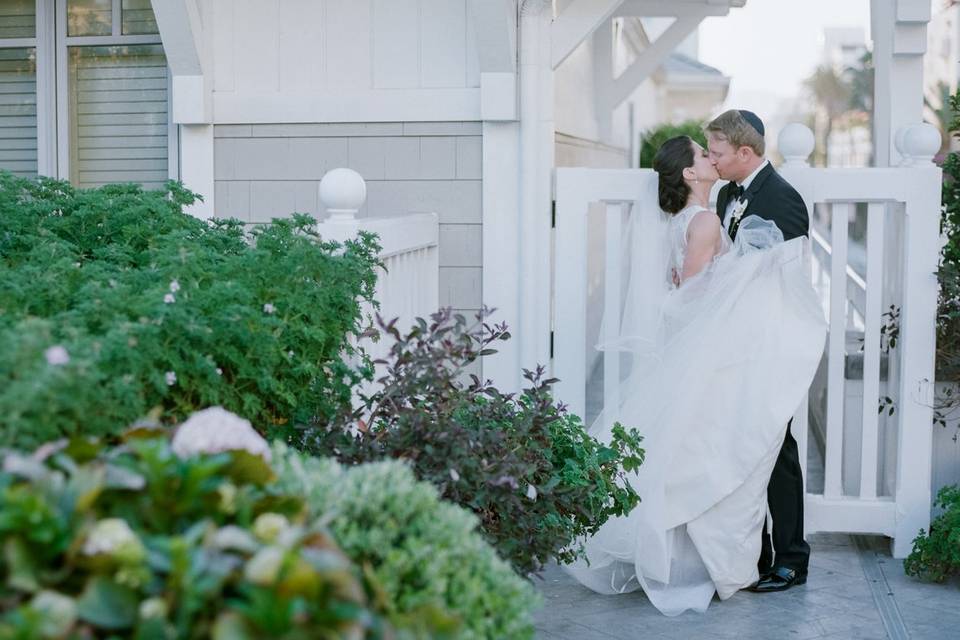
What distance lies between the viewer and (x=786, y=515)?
4.47 meters

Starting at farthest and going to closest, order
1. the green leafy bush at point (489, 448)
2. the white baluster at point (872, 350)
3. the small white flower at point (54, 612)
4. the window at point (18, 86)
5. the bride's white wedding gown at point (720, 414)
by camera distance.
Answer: the window at point (18, 86) < the white baluster at point (872, 350) < the bride's white wedding gown at point (720, 414) < the green leafy bush at point (489, 448) < the small white flower at point (54, 612)

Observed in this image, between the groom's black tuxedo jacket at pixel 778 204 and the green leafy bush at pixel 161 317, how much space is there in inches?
59.5

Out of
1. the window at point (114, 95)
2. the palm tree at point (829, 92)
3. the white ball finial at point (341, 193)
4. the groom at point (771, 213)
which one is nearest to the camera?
the white ball finial at point (341, 193)

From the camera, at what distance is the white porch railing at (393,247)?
3.77 metres

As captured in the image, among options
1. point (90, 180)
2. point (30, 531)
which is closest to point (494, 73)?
point (90, 180)

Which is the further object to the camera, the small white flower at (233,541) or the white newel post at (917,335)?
the white newel post at (917,335)

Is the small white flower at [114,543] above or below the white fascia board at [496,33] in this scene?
below

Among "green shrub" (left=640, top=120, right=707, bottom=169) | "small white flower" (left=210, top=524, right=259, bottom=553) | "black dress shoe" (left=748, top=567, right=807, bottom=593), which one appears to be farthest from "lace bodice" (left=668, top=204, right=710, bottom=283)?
"green shrub" (left=640, top=120, right=707, bottom=169)

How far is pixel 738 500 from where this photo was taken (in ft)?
13.9

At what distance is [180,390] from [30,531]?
999mm

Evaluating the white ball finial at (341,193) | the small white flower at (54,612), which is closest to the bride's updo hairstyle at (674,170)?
the white ball finial at (341,193)

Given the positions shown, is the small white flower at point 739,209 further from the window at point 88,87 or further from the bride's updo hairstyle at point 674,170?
the window at point 88,87

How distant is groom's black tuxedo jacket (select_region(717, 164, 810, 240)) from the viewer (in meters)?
4.37

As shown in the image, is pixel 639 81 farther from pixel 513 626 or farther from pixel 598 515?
pixel 513 626
